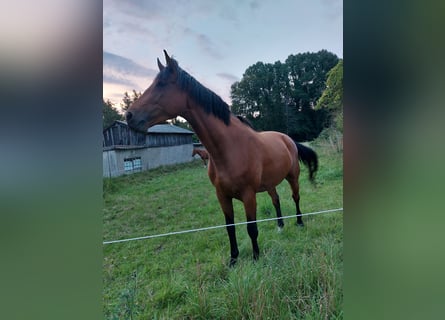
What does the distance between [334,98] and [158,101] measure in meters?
0.87

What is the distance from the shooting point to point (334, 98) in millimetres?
1329

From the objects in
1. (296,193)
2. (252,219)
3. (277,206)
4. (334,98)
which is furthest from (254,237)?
(334,98)

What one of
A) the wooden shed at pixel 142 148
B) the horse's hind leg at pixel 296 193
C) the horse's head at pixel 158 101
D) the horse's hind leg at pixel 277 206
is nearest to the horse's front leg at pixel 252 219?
the horse's hind leg at pixel 277 206

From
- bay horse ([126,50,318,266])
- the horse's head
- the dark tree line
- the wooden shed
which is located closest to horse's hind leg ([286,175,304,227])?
bay horse ([126,50,318,266])

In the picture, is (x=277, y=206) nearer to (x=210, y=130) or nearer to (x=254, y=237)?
(x=254, y=237)

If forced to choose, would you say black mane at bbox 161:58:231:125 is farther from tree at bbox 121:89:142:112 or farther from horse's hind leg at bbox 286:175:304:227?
horse's hind leg at bbox 286:175:304:227

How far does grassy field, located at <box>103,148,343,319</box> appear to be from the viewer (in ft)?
3.23

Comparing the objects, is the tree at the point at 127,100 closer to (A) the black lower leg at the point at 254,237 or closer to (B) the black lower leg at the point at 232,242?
(B) the black lower leg at the point at 232,242

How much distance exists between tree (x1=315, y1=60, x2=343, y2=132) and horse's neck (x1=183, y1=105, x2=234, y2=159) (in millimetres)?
506

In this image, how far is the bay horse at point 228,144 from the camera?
103 centimetres
